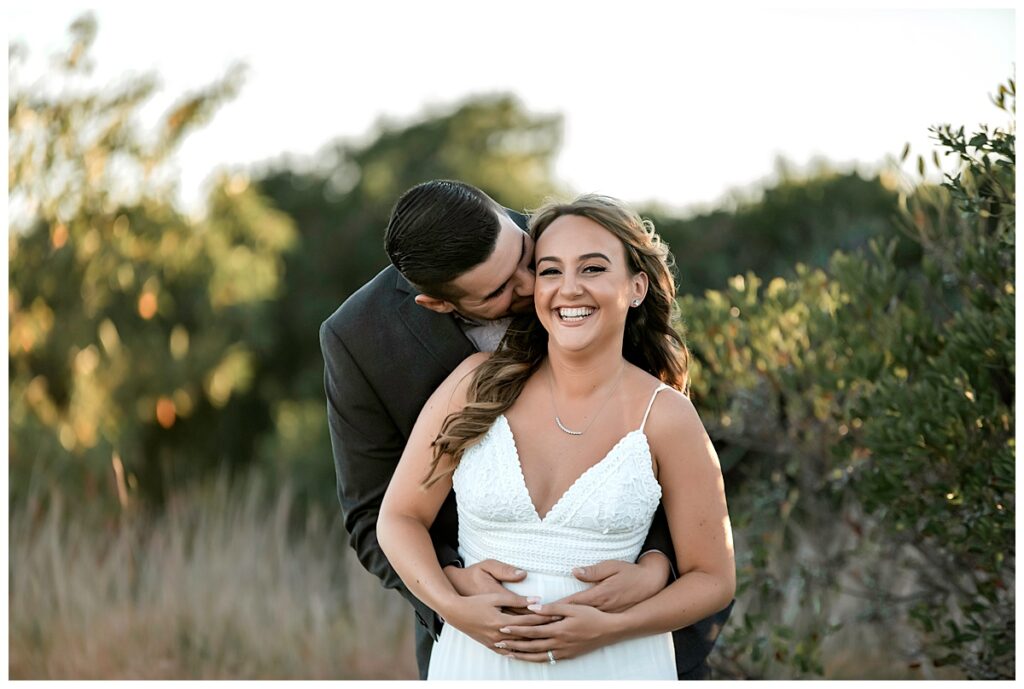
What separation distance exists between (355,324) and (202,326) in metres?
6.09

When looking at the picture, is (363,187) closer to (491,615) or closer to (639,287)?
(639,287)

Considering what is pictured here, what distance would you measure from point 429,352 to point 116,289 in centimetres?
577

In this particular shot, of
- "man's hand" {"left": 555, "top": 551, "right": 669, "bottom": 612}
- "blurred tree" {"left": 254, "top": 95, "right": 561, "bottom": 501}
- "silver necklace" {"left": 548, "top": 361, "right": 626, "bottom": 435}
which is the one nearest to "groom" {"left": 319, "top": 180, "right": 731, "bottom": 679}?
"man's hand" {"left": 555, "top": 551, "right": 669, "bottom": 612}

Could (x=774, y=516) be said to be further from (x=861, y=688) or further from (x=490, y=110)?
(x=490, y=110)

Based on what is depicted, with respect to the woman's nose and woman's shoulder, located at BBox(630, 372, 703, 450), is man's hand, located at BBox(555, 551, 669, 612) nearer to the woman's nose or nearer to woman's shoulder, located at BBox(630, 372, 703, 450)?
woman's shoulder, located at BBox(630, 372, 703, 450)

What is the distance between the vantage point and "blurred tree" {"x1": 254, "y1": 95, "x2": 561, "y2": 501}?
436 inches

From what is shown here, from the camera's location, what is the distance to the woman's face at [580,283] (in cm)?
314

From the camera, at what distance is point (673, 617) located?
309cm

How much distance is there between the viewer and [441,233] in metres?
3.13

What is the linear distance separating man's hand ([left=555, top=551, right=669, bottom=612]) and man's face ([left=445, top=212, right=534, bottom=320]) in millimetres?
752

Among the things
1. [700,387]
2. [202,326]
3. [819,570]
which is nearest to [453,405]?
[700,387]

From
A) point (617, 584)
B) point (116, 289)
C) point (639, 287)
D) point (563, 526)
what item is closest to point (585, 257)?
point (639, 287)

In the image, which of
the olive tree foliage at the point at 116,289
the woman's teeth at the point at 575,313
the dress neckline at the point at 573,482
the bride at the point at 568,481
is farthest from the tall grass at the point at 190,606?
the woman's teeth at the point at 575,313

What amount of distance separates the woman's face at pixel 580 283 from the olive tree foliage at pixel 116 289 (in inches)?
193
